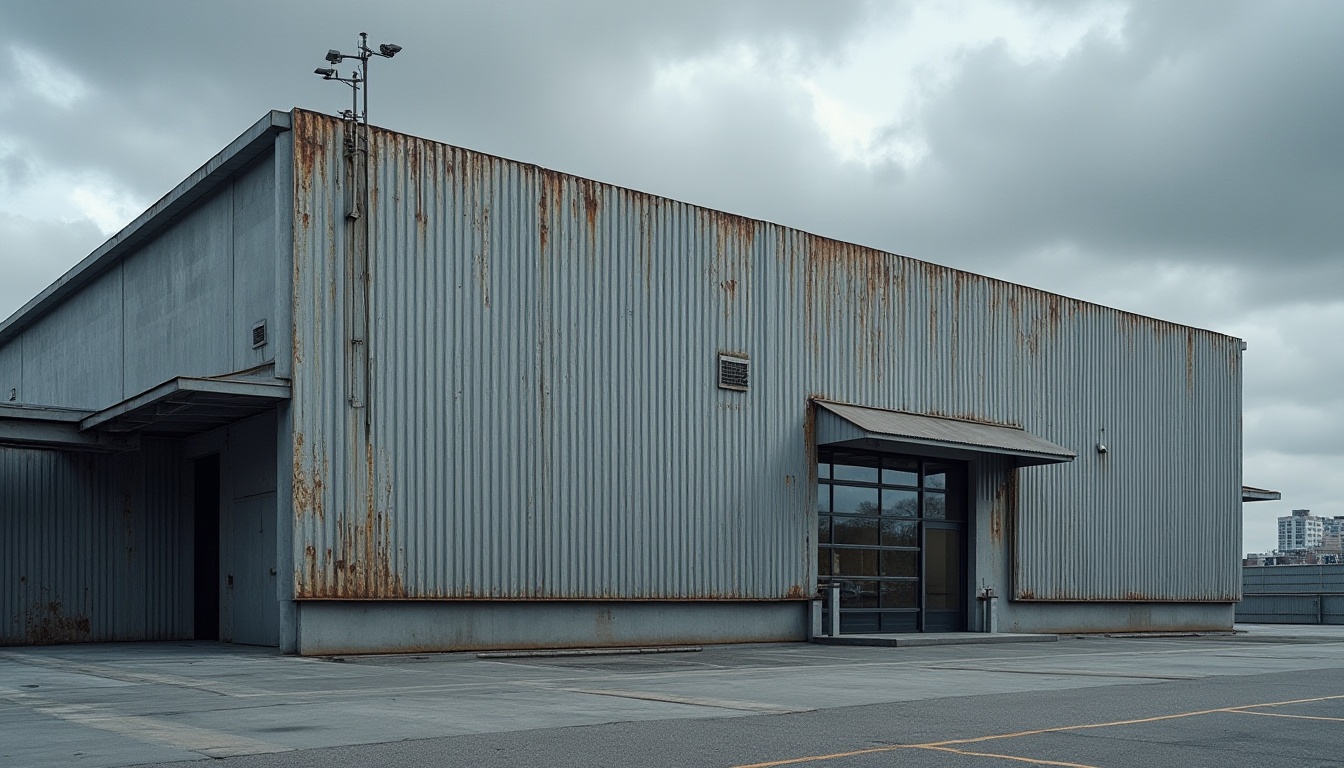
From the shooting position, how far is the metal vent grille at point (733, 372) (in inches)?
898

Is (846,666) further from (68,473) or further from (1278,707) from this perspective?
(68,473)

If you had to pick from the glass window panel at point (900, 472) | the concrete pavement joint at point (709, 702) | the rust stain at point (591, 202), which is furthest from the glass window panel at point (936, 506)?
the concrete pavement joint at point (709, 702)

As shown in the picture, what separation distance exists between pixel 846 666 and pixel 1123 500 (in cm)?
1564

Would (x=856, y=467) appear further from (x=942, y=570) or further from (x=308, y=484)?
(x=308, y=484)

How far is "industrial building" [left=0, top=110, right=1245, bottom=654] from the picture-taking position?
1827cm

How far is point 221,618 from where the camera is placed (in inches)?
824

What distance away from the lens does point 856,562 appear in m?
25.2

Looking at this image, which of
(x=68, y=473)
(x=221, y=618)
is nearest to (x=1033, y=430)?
(x=221, y=618)

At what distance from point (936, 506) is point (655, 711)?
666 inches

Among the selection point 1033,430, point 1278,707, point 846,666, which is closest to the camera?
point 1278,707

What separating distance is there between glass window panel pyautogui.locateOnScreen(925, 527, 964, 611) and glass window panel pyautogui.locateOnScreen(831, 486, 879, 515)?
1653 mm

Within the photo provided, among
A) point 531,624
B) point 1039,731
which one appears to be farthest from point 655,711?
point 531,624

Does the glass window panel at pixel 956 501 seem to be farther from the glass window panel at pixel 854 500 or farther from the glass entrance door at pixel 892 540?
the glass window panel at pixel 854 500

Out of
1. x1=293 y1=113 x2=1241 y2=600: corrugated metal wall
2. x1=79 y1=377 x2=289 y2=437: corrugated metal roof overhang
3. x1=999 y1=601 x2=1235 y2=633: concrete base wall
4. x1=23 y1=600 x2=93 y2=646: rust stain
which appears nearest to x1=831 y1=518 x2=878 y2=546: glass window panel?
x1=293 y1=113 x2=1241 y2=600: corrugated metal wall
